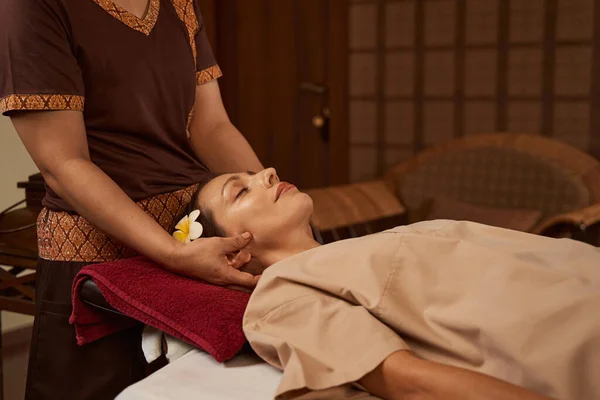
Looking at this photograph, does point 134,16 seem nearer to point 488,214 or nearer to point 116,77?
point 116,77

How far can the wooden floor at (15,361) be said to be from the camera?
296 cm

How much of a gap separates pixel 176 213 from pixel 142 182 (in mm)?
127

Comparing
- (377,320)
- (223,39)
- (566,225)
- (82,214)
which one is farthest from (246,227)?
(223,39)

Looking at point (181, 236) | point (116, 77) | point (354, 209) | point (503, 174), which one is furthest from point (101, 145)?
point (503, 174)

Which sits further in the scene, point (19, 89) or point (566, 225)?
point (566, 225)

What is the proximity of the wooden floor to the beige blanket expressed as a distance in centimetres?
205

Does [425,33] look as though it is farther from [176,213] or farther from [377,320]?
[377,320]

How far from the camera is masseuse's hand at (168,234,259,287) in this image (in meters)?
1.42

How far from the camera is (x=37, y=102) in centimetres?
141

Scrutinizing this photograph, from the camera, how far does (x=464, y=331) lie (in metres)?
1.19

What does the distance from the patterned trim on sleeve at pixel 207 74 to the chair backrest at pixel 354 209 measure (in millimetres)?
1254

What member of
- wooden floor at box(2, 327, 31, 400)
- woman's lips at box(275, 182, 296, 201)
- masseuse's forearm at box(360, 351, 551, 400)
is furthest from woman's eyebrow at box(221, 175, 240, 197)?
wooden floor at box(2, 327, 31, 400)

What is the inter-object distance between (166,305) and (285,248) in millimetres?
311

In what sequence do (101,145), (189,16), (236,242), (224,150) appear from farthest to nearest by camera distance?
(224,150)
(189,16)
(101,145)
(236,242)
